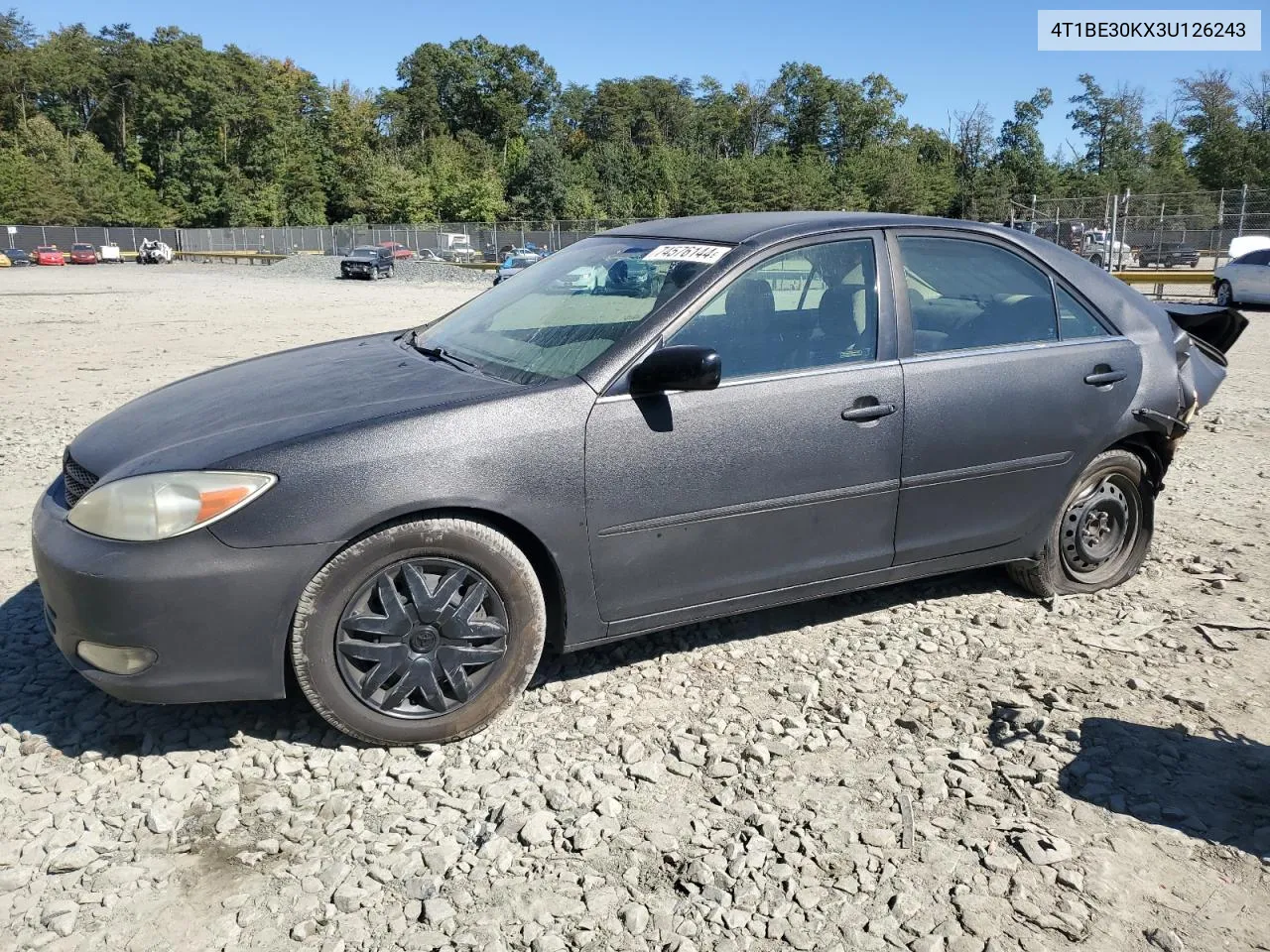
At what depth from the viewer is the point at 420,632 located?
3160mm

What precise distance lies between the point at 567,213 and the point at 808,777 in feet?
290


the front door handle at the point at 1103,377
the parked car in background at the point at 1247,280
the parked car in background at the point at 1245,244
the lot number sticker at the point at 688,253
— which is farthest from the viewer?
the parked car in background at the point at 1245,244

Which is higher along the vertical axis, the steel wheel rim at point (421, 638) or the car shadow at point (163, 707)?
the steel wheel rim at point (421, 638)

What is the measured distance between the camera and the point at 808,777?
3.15m

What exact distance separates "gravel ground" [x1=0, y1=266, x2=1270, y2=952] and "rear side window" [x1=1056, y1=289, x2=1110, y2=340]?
46.6 inches

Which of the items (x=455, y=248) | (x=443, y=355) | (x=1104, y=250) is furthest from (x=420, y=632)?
(x=455, y=248)

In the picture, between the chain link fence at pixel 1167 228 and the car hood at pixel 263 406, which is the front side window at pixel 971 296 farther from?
the chain link fence at pixel 1167 228

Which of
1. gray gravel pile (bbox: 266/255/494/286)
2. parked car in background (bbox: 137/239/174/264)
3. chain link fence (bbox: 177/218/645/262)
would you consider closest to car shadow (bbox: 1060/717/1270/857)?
gray gravel pile (bbox: 266/255/494/286)

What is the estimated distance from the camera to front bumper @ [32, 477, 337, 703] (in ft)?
9.51

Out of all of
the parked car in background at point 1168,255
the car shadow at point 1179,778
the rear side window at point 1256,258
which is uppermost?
the parked car in background at point 1168,255

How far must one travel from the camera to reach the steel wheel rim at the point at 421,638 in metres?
3.10

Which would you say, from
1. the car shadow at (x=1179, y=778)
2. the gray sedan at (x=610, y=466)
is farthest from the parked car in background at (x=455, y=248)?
the car shadow at (x=1179, y=778)

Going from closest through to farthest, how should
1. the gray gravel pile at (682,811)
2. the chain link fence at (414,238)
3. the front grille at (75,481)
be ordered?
the gray gravel pile at (682,811), the front grille at (75,481), the chain link fence at (414,238)

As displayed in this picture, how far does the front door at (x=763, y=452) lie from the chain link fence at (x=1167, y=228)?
28.7m
